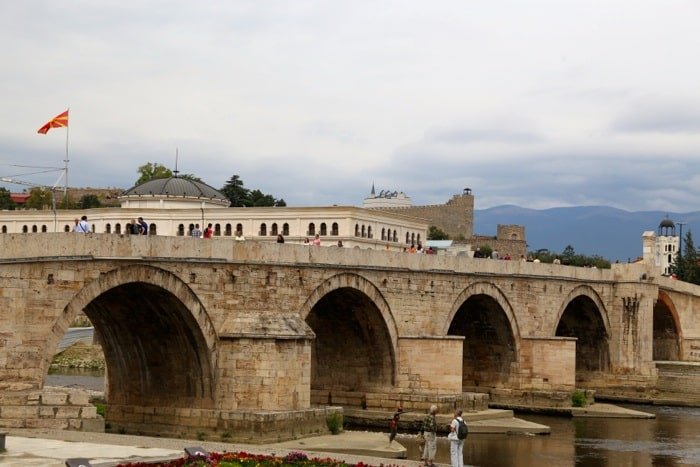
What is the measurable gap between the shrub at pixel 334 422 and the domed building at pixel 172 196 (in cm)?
3206

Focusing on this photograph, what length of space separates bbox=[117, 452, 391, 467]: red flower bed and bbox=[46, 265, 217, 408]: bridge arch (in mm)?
6954

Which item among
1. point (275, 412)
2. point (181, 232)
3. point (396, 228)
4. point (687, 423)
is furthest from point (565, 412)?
point (396, 228)

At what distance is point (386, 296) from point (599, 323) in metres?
14.5

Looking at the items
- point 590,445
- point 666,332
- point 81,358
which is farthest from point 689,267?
point 590,445

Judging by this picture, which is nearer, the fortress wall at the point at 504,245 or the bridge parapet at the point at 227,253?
the bridge parapet at the point at 227,253

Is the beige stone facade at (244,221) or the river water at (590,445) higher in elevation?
the beige stone facade at (244,221)

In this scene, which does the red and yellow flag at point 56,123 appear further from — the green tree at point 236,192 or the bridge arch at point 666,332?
the green tree at point 236,192

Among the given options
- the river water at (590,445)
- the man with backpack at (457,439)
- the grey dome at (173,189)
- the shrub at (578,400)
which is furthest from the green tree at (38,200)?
the man with backpack at (457,439)

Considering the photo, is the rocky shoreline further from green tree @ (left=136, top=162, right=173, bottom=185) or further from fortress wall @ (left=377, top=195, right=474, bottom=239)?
fortress wall @ (left=377, top=195, right=474, bottom=239)

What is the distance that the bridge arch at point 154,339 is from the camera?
24984 millimetres

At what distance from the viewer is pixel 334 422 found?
86.3 feet

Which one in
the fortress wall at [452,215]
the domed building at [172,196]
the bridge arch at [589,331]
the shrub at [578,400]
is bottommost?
the shrub at [578,400]

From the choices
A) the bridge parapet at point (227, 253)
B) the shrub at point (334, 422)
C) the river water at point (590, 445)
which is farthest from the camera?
the river water at point (590, 445)

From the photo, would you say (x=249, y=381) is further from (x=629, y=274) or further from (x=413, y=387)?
(x=629, y=274)
